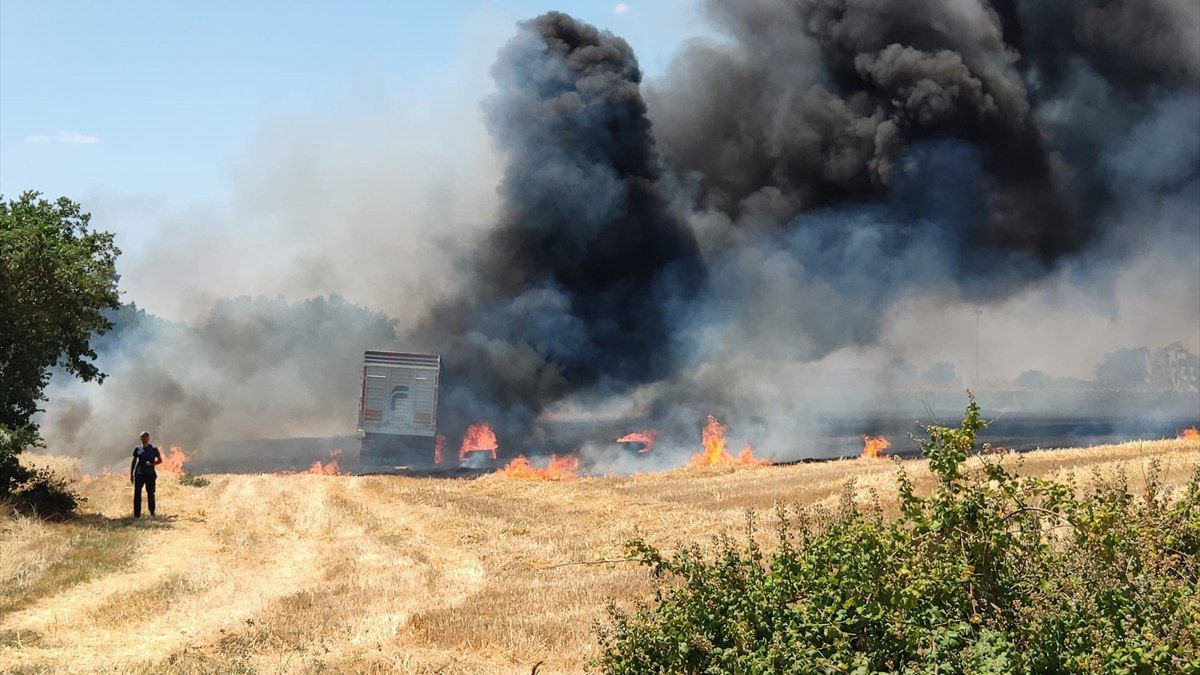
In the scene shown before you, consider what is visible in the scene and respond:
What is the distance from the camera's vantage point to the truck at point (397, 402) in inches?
1535

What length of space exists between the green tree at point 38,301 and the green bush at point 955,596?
15.6 meters

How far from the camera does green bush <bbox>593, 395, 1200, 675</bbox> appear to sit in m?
5.55

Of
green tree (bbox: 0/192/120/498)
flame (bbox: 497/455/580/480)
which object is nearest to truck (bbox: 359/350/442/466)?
flame (bbox: 497/455/580/480)

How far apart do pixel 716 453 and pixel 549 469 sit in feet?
27.5

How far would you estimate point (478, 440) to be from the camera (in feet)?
142

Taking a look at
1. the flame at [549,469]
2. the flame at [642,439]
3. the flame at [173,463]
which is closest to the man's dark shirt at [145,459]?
the flame at [549,469]

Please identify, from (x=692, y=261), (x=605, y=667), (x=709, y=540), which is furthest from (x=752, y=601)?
(x=692, y=261)

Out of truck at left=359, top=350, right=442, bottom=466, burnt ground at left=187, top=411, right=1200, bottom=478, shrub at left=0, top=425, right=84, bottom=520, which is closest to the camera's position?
shrub at left=0, top=425, right=84, bottom=520

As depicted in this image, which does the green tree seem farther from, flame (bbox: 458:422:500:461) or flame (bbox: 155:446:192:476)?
flame (bbox: 458:422:500:461)

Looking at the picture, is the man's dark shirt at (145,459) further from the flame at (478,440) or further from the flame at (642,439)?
the flame at (642,439)

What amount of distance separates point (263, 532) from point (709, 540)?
9.24 m

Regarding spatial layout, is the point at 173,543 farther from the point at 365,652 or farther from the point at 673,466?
the point at 673,466

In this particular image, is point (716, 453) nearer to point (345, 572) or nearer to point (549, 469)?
point (549, 469)

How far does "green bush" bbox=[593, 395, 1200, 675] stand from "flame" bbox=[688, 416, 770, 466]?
29689 millimetres
